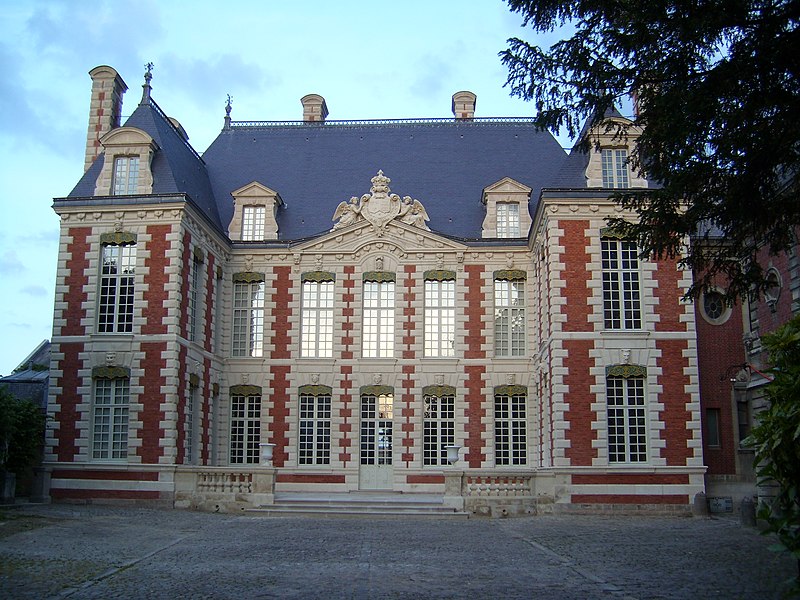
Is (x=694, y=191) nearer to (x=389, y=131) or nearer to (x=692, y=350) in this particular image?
(x=692, y=350)

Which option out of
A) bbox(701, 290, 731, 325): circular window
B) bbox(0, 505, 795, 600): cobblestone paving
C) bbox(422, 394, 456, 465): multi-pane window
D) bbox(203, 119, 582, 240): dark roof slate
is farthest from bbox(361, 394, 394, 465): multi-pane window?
bbox(701, 290, 731, 325): circular window

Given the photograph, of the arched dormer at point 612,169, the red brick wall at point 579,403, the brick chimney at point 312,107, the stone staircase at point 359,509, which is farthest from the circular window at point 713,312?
the brick chimney at point 312,107

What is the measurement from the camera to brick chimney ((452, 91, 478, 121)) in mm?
31737

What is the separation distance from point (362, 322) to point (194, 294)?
5.37 meters

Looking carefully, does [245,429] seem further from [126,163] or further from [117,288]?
[126,163]

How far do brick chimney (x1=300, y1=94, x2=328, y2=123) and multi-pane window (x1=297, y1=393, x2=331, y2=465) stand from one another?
11882 millimetres

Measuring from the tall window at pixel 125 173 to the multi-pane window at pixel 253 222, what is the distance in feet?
15.8

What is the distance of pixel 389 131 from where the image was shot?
1240 inches

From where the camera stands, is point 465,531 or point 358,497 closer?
point 465,531


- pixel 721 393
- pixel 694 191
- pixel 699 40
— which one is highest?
pixel 699 40

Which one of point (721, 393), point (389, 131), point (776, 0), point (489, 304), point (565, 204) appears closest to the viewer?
point (776, 0)

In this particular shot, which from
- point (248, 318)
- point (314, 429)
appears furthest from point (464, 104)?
point (314, 429)

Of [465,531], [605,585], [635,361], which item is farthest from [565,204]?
[605,585]

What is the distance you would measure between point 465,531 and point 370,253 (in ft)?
40.2
